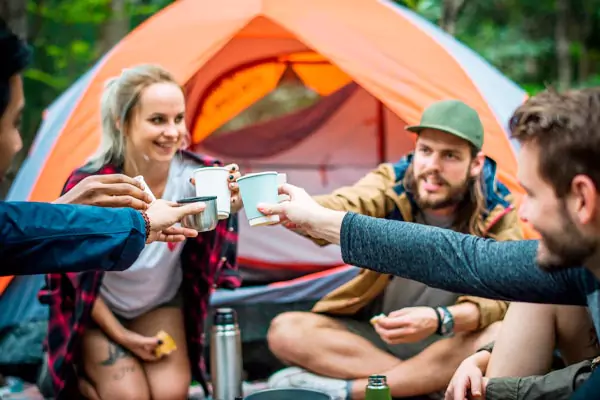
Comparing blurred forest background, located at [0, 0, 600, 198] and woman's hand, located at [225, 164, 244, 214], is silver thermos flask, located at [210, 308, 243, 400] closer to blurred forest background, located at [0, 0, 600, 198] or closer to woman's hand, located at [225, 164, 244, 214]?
woman's hand, located at [225, 164, 244, 214]

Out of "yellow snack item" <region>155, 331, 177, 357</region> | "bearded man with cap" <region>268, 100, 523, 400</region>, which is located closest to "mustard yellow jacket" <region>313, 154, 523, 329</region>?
"bearded man with cap" <region>268, 100, 523, 400</region>

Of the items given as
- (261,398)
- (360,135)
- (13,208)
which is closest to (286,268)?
(360,135)

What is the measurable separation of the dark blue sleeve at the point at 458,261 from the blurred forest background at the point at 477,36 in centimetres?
477

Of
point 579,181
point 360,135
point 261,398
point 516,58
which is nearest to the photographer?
point 579,181

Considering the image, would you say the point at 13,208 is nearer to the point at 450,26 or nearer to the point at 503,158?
the point at 503,158

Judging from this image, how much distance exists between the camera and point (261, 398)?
81.7 inches

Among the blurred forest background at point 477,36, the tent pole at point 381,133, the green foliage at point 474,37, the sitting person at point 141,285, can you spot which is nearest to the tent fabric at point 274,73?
the tent pole at point 381,133

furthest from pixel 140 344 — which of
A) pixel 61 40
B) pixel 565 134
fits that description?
pixel 61 40

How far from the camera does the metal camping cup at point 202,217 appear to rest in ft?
5.98

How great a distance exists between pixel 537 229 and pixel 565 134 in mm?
177

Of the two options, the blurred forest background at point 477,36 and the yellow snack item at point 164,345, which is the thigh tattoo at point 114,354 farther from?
the blurred forest background at point 477,36

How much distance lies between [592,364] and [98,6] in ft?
23.5

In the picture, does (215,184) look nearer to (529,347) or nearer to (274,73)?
(529,347)

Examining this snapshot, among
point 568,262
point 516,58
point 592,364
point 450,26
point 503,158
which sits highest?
point 516,58
